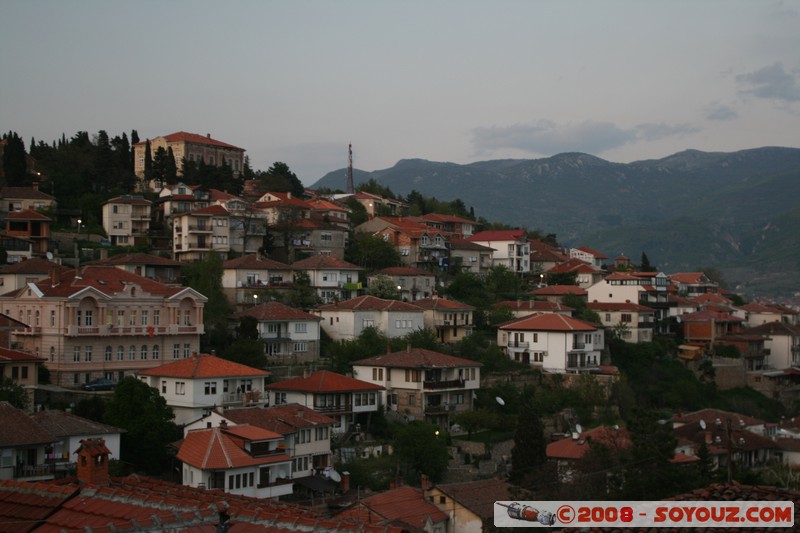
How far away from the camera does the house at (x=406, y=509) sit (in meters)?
32.7

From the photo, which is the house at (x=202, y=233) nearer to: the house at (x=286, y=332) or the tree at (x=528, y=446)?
the house at (x=286, y=332)

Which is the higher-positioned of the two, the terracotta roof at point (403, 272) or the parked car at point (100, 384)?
the terracotta roof at point (403, 272)

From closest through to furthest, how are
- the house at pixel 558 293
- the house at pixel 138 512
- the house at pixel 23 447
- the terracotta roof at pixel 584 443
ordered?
the house at pixel 138 512
the house at pixel 23 447
the terracotta roof at pixel 584 443
the house at pixel 558 293

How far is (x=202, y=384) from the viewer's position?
43.8 m

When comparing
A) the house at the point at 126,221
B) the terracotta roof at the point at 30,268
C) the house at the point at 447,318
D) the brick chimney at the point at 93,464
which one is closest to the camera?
the brick chimney at the point at 93,464

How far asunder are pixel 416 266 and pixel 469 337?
53.4 feet

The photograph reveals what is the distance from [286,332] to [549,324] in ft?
51.0

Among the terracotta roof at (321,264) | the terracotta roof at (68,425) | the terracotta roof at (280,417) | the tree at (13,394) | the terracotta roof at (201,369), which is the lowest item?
the terracotta roof at (280,417)

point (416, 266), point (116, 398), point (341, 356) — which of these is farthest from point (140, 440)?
point (416, 266)

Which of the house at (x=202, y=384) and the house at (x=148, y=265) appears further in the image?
the house at (x=148, y=265)

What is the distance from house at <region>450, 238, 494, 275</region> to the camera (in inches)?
3105

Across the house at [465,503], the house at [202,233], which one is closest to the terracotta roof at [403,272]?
the house at [202,233]

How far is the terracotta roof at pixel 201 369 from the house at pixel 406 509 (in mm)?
10850

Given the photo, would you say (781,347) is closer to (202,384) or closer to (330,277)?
(330,277)
